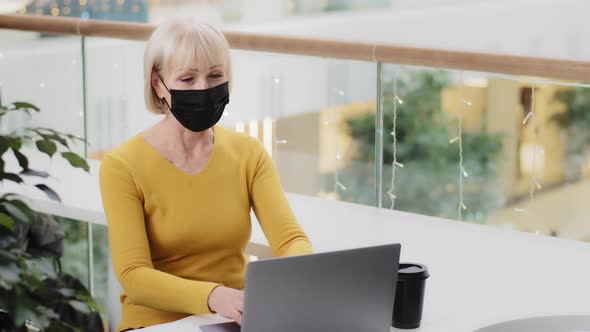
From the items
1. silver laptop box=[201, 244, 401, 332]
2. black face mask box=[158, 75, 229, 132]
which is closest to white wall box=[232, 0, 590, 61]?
black face mask box=[158, 75, 229, 132]

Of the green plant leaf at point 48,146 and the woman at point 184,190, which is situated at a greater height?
the green plant leaf at point 48,146

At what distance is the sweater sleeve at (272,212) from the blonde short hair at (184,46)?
→ 28cm

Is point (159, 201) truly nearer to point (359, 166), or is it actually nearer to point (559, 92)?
point (359, 166)

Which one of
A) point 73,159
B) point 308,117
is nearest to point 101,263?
point 308,117

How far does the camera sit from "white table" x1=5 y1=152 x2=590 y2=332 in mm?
2003

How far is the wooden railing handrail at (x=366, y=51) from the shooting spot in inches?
107

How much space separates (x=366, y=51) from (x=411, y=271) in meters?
1.34

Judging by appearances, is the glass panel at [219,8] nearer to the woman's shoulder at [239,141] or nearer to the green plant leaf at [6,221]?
the woman's shoulder at [239,141]

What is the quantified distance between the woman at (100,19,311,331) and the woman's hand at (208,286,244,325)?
0.39 ft

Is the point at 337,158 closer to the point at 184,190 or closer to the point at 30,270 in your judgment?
the point at 184,190

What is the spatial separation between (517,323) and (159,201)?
0.81 m

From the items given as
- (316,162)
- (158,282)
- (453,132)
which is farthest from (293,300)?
(453,132)

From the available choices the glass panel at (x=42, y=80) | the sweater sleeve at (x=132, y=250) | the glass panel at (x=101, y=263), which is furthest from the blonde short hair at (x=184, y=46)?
the glass panel at (x=42, y=80)

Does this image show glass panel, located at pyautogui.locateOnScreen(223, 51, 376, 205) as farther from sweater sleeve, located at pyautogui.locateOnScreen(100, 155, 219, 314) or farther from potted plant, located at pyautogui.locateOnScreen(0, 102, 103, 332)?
potted plant, located at pyautogui.locateOnScreen(0, 102, 103, 332)
